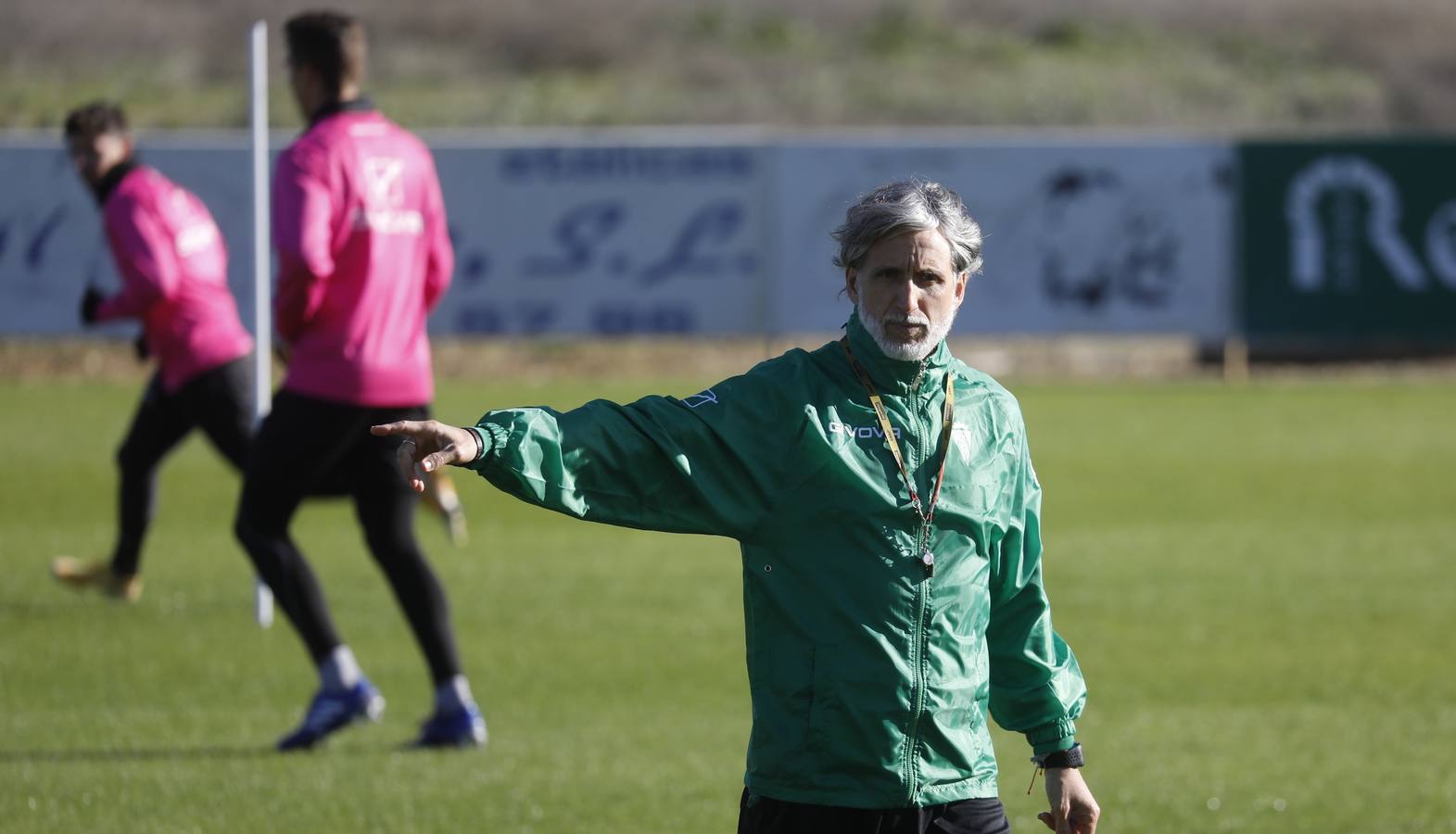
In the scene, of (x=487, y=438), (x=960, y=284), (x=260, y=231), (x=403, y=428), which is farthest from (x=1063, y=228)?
(x=403, y=428)

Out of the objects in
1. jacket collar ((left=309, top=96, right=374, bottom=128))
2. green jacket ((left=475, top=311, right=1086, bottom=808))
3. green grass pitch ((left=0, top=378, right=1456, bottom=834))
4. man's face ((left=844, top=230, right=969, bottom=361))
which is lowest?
green grass pitch ((left=0, top=378, right=1456, bottom=834))

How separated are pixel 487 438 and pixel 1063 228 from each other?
58.6 ft

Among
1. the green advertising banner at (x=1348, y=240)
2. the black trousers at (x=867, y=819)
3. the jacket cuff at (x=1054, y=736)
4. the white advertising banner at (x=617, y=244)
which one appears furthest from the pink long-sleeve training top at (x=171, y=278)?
the green advertising banner at (x=1348, y=240)

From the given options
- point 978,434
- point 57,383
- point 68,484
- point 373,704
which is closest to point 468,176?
point 57,383

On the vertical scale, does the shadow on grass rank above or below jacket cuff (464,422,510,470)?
below

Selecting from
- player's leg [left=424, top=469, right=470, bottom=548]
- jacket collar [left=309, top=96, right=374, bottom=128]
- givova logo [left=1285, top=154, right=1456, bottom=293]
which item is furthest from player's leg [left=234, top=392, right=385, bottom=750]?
givova logo [left=1285, top=154, right=1456, bottom=293]

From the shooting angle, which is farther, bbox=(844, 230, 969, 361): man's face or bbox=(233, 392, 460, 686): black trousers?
bbox=(233, 392, 460, 686): black trousers

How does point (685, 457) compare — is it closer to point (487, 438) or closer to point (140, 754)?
point (487, 438)

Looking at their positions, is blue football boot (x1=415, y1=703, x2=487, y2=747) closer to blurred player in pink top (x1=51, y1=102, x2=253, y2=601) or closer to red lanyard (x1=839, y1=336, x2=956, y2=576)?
blurred player in pink top (x1=51, y1=102, x2=253, y2=601)

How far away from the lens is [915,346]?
152 inches

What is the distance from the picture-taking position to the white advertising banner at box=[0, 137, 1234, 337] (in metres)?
20.8

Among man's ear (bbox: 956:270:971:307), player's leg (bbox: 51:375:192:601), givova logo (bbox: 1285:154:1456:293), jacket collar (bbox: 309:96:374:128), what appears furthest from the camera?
givova logo (bbox: 1285:154:1456:293)

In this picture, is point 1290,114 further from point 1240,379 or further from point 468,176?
point 468,176

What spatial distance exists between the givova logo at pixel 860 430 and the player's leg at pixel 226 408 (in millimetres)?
5754
